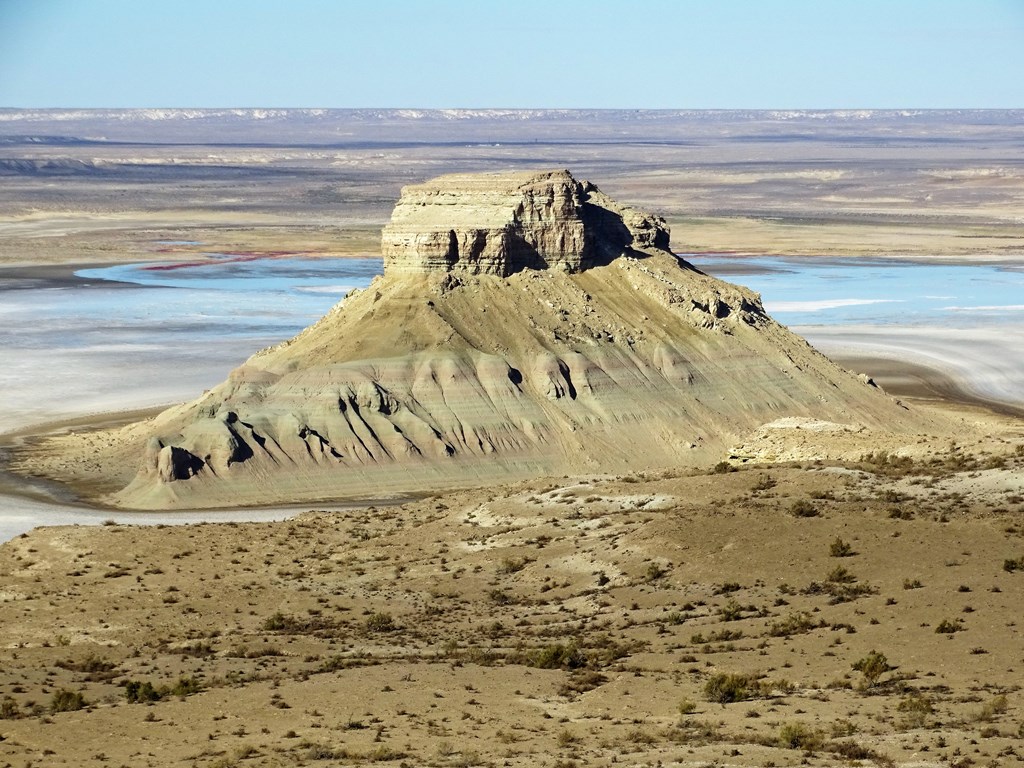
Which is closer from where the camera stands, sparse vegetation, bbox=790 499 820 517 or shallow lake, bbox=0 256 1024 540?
sparse vegetation, bbox=790 499 820 517

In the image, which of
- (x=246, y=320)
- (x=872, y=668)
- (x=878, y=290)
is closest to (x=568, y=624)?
(x=872, y=668)

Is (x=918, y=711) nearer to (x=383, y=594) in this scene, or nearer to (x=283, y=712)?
(x=283, y=712)

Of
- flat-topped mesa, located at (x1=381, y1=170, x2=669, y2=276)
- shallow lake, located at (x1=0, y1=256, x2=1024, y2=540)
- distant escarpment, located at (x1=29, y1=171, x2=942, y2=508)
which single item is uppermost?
flat-topped mesa, located at (x1=381, y1=170, x2=669, y2=276)

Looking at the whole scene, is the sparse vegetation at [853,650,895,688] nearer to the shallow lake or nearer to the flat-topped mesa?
the shallow lake

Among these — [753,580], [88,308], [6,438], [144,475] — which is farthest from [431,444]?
[88,308]

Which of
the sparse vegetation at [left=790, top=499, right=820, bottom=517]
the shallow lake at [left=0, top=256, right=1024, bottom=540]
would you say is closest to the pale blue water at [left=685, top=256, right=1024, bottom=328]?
the shallow lake at [left=0, top=256, right=1024, bottom=540]

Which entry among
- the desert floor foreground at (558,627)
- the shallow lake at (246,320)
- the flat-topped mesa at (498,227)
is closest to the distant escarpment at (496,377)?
the flat-topped mesa at (498,227)

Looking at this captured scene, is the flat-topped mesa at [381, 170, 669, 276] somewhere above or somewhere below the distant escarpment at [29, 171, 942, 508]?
above
